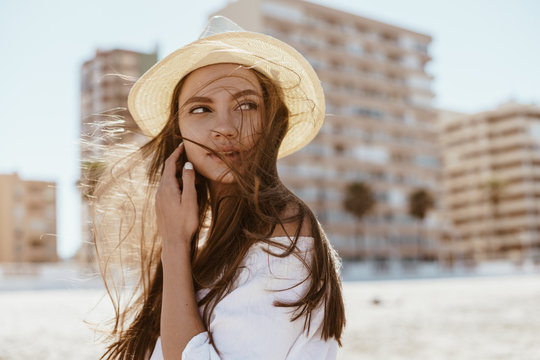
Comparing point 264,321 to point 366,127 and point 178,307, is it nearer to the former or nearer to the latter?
point 178,307

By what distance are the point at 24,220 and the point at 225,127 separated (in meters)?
82.1

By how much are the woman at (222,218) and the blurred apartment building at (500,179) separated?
72747 mm

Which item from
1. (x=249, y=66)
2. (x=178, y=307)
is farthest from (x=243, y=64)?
(x=178, y=307)

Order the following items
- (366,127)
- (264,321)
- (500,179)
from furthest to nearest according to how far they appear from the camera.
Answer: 1. (500,179)
2. (366,127)
3. (264,321)

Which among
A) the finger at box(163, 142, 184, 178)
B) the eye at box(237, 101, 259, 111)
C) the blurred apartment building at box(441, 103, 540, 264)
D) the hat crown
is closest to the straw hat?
the hat crown

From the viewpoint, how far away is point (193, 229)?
158 cm

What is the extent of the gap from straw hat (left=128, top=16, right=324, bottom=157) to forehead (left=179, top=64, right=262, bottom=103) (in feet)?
0.07

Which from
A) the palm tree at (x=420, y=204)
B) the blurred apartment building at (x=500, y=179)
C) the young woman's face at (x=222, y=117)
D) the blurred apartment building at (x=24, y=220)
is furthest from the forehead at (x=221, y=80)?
the blurred apartment building at (x=24, y=220)

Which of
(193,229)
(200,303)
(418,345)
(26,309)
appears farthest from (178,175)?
(26,309)

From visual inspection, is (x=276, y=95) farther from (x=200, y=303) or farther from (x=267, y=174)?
(x=200, y=303)

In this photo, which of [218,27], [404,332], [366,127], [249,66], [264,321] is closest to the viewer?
[264,321]

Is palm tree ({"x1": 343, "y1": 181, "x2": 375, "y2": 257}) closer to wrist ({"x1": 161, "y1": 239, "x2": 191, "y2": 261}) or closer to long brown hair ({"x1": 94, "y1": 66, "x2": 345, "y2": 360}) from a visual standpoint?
long brown hair ({"x1": 94, "y1": 66, "x2": 345, "y2": 360})

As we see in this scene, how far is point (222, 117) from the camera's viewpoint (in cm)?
161

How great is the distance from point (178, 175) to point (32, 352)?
8.03 m
